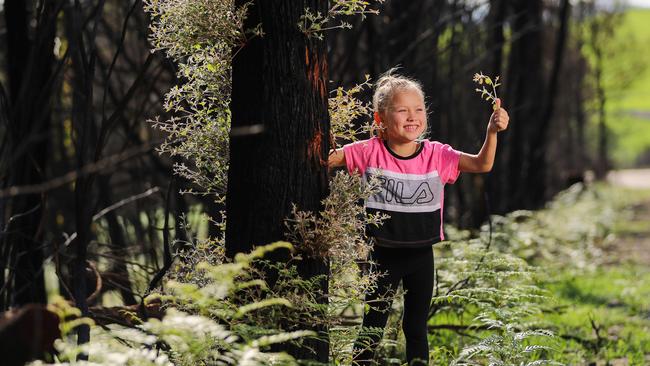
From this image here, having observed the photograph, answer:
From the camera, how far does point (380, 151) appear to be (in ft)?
14.5

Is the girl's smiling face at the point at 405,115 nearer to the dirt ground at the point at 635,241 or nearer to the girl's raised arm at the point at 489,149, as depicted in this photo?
the girl's raised arm at the point at 489,149

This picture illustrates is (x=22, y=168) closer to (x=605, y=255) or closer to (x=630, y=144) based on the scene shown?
(x=605, y=255)

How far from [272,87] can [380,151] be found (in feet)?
2.79

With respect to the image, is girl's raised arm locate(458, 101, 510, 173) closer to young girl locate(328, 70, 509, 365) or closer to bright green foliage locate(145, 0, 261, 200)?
young girl locate(328, 70, 509, 365)

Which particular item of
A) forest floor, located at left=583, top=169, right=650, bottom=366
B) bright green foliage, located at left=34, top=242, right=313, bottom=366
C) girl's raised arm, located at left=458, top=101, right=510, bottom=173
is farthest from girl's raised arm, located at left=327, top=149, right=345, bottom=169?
forest floor, located at left=583, top=169, right=650, bottom=366

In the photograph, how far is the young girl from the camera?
14.3ft

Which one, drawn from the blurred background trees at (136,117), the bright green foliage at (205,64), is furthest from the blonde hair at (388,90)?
the bright green foliage at (205,64)

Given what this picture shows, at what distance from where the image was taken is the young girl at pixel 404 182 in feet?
14.3

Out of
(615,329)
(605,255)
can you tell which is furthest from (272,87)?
(605,255)

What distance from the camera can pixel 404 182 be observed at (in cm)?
441

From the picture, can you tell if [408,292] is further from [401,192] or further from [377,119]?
[377,119]

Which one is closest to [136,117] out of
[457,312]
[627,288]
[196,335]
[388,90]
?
[388,90]

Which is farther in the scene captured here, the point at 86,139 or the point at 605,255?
the point at 605,255

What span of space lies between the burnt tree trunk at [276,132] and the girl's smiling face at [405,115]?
66cm
